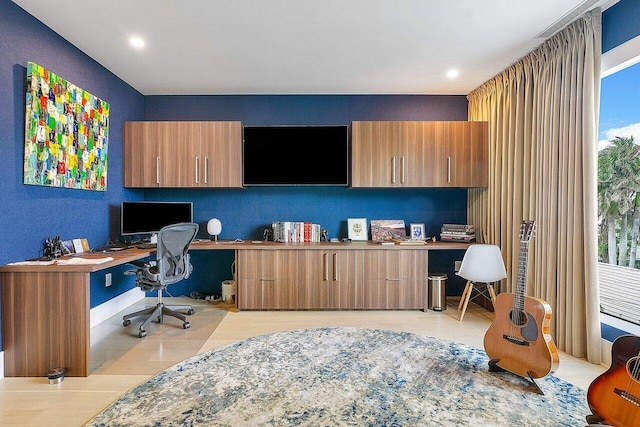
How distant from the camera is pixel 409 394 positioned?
1329mm

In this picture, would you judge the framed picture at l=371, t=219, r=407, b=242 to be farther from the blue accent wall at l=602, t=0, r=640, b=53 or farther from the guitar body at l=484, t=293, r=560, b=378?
the blue accent wall at l=602, t=0, r=640, b=53

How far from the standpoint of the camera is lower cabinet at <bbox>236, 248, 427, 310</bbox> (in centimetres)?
363

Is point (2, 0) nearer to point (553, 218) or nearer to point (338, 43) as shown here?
point (338, 43)

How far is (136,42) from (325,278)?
2.83 m

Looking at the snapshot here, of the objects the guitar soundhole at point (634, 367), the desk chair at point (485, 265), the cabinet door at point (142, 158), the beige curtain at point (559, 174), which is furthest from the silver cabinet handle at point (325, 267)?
the guitar soundhole at point (634, 367)

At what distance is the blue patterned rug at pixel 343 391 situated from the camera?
1.18 meters

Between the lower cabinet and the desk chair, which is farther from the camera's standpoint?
the lower cabinet

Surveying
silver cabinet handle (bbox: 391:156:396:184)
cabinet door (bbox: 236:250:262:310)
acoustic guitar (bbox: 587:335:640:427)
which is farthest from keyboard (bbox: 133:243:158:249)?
acoustic guitar (bbox: 587:335:640:427)

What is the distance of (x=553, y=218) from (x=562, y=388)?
1.60 meters

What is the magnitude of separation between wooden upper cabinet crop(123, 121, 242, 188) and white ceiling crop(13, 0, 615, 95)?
516 mm

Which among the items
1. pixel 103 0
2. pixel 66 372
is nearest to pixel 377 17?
pixel 103 0

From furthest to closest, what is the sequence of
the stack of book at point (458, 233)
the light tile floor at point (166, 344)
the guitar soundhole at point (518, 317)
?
1. the stack of book at point (458, 233)
2. the light tile floor at point (166, 344)
3. the guitar soundhole at point (518, 317)

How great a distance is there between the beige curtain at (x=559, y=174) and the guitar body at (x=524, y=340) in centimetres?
97

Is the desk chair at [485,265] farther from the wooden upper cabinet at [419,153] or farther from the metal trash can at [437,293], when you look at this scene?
the wooden upper cabinet at [419,153]
